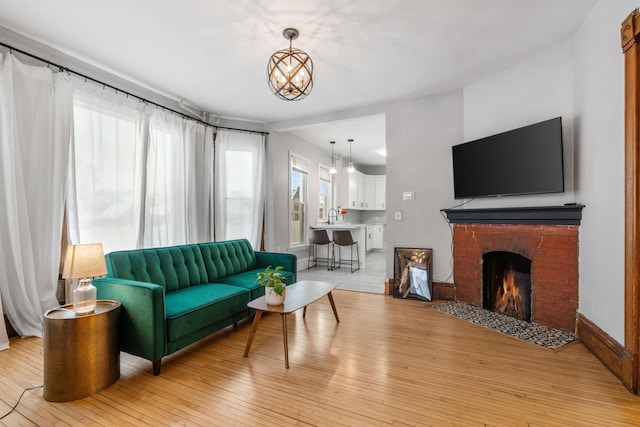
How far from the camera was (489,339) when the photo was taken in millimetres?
2801

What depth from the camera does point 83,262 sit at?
2.06 meters

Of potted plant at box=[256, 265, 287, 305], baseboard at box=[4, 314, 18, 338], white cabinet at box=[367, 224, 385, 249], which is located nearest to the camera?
potted plant at box=[256, 265, 287, 305]

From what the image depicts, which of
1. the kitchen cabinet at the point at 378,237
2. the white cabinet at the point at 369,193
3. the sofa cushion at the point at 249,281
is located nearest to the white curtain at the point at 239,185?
the sofa cushion at the point at 249,281

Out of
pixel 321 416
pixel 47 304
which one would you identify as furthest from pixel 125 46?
pixel 321 416

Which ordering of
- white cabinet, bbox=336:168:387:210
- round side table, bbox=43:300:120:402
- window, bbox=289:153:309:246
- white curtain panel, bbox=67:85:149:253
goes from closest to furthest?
round side table, bbox=43:300:120:402, white curtain panel, bbox=67:85:149:253, window, bbox=289:153:309:246, white cabinet, bbox=336:168:387:210

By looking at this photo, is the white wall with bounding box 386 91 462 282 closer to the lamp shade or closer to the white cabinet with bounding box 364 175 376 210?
the lamp shade

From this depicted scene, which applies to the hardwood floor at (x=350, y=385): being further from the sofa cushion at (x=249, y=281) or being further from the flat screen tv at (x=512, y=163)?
the flat screen tv at (x=512, y=163)

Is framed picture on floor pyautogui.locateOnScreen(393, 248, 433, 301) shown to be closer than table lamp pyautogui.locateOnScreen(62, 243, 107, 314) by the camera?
No

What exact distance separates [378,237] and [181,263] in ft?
22.6

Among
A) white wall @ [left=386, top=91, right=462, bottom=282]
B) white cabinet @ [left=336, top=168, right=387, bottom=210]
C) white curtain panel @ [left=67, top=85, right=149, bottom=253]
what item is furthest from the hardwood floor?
white cabinet @ [left=336, top=168, right=387, bottom=210]

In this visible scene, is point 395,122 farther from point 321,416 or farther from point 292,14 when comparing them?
point 321,416

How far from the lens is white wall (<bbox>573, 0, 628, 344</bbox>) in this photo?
85.9 inches

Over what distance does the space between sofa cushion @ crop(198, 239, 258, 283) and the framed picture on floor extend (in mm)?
2076

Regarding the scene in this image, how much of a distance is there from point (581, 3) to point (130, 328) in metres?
4.48
